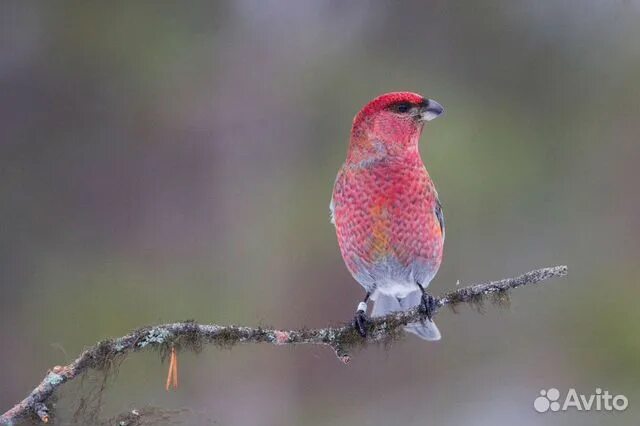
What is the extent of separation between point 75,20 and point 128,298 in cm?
97

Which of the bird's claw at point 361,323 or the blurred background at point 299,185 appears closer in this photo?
the bird's claw at point 361,323

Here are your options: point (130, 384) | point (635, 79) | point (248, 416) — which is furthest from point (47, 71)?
point (635, 79)

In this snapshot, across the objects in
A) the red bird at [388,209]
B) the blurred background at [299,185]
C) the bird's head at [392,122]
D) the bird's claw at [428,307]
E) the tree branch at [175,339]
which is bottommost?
the tree branch at [175,339]

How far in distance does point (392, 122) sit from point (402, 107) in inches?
1.2

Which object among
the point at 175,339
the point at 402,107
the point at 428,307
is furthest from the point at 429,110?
the point at 175,339

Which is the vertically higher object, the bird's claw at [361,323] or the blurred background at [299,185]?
the blurred background at [299,185]

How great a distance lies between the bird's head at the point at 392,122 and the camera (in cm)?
127

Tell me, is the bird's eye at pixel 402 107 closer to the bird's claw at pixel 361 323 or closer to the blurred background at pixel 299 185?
the bird's claw at pixel 361 323

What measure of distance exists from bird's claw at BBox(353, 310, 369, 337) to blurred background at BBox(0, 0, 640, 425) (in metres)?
0.87

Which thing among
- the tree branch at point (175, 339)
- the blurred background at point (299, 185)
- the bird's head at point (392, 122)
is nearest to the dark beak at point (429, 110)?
the bird's head at point (392, 122)

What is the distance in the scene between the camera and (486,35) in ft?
8.86

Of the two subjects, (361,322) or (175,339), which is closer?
(175,339)

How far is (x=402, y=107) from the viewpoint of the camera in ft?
4.18

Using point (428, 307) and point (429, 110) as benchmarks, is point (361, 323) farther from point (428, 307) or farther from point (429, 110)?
point (429, 110)
